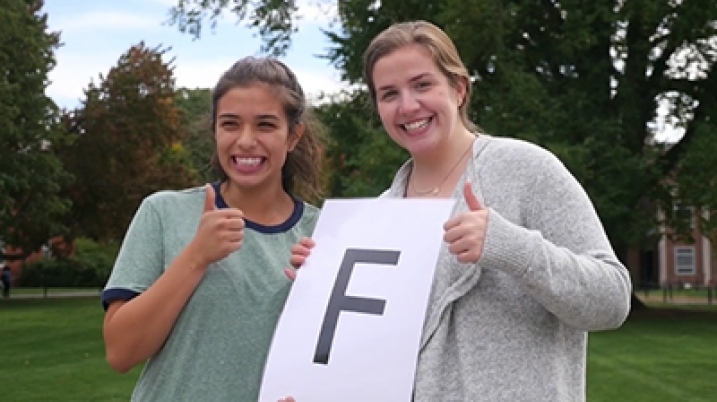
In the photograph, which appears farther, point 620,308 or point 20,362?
point 20,362

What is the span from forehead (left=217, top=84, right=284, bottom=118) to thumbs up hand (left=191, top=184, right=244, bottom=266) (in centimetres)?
33

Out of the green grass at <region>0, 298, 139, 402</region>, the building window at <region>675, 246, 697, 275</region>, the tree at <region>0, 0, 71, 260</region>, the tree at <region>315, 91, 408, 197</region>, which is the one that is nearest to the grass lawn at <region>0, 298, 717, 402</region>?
the green grass at <region>0, 298, 139, 402</region>

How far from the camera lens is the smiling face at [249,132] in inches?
96.1

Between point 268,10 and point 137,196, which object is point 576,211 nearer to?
point 268,10

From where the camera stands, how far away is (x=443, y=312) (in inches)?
85.1

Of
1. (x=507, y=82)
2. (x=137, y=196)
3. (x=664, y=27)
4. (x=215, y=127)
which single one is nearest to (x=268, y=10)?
(x=507, y=82)

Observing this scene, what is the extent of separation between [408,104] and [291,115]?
15.5 inches

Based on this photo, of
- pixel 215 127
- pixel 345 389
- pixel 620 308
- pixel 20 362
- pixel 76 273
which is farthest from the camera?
pixel 76 273

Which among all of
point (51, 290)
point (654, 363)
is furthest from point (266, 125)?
point (51, 290)

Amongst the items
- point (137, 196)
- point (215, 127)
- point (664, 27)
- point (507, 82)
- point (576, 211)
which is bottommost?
point (576, 211)

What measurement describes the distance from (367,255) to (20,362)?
12998mm

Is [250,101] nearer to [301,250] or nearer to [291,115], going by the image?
[291,115]

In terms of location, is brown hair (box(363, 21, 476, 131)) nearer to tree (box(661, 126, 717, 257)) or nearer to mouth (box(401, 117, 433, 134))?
mouth (box(401, 117, 433, 134))

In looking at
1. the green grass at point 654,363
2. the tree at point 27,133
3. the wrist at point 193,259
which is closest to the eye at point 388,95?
the wrist at point 193,259
